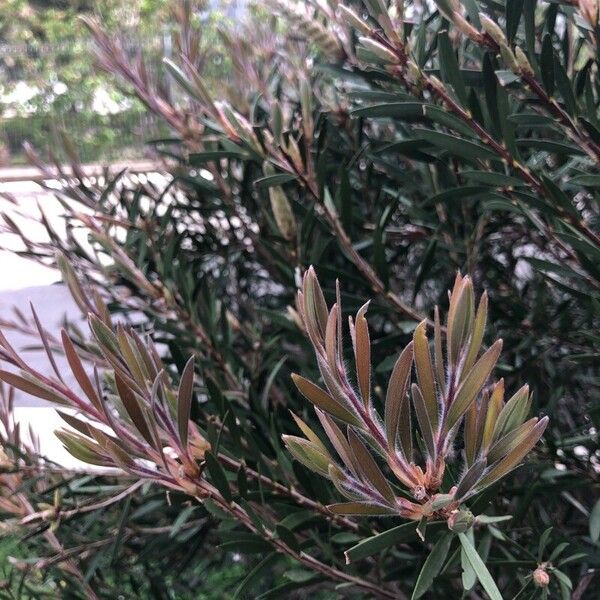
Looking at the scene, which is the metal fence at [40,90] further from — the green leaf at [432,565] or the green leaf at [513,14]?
the green leaf at [432,565]

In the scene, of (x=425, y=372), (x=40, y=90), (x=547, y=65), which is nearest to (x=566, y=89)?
(x=547, y=65)

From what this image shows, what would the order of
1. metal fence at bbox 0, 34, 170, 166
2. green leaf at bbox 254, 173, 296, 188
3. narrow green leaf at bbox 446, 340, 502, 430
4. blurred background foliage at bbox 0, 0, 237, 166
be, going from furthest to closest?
metal fence at bbox 0, 34, 170, 166 → blurred background foliage at bbox 0, 0, 237, 166 → green leaf at bbox 254, 173, 296, 188 → narrow green leaf at bbox 446, 340, 502, 430

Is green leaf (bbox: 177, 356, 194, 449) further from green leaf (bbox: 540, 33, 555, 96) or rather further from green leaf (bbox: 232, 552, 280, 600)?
green leaf (bbox: 540, 33, 555, 96)

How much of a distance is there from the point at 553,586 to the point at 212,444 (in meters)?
0.41

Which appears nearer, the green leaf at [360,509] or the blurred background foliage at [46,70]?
the green leaf at [360,509]

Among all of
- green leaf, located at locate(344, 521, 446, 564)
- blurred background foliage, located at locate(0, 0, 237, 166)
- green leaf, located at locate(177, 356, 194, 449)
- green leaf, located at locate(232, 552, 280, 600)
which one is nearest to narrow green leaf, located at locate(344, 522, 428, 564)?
green leaf, located at locate(344, 521, 446, 564)

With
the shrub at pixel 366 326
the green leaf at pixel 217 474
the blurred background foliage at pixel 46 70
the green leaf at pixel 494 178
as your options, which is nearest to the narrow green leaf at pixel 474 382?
the shrub at pixel 366 326

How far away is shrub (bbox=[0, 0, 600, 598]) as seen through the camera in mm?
385

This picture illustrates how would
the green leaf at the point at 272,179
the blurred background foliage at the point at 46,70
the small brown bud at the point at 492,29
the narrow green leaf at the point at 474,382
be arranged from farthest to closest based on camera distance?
1. the blurred background foliage at the point at 46,70
2. the green leaf at the point at 272,179
3. the small brown bud at the point at 492,29
4. the narrow green leaf at the point at 474,382

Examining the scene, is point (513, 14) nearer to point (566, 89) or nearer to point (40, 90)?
point (566, 89)

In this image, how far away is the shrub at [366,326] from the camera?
1.26ft

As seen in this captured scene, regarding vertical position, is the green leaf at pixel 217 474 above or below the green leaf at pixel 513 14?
below

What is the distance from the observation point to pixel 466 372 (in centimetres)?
36

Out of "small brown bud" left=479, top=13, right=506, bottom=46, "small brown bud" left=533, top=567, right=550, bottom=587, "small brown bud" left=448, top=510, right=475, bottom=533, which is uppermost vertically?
"small brown bud" left=479, top=13, right=506, bottom=46
